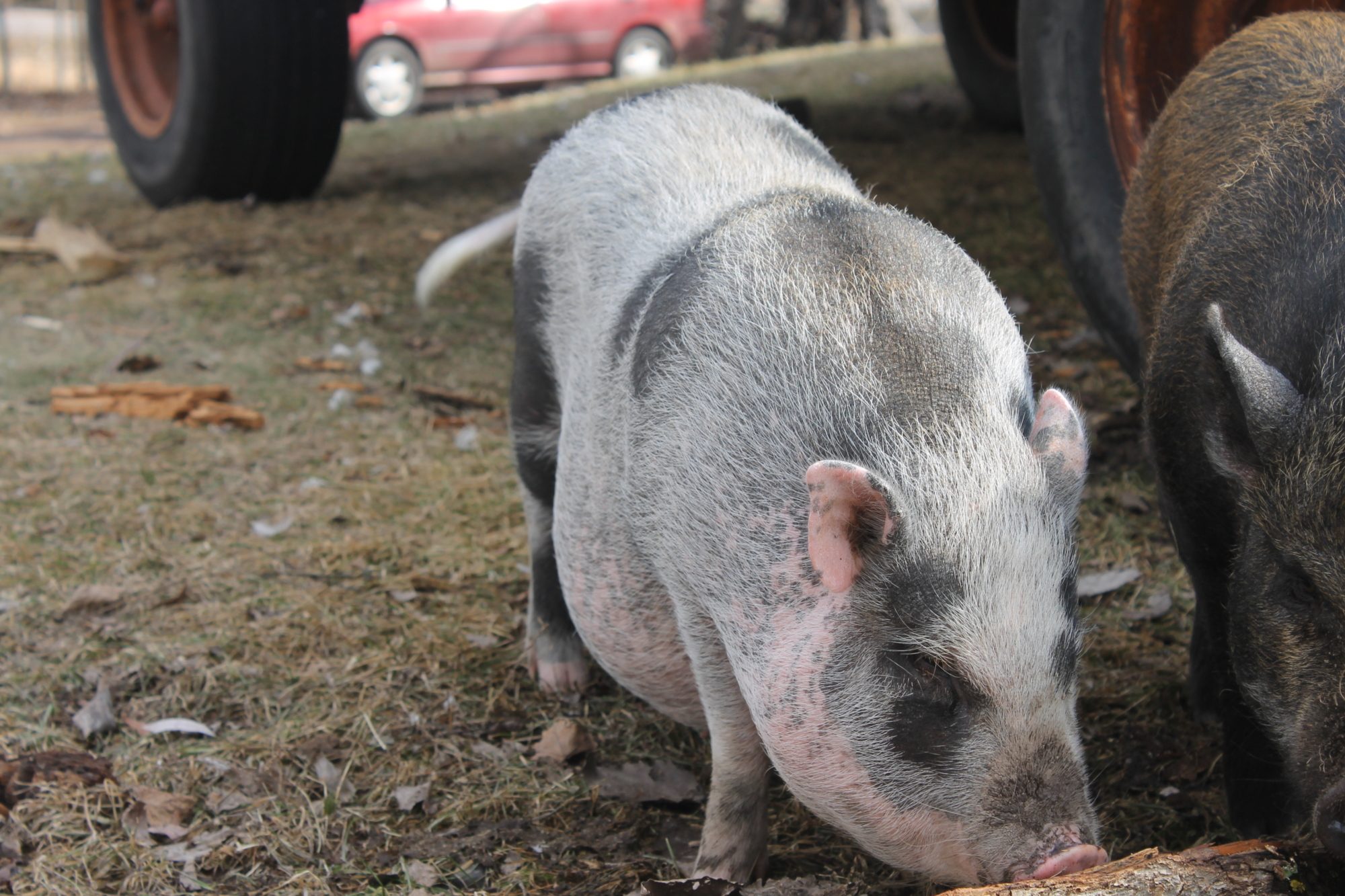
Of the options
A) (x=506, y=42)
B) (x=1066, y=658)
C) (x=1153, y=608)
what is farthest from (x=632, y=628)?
(x=506, y=42)

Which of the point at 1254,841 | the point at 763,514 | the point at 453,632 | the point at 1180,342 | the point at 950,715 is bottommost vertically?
the point at 453,632

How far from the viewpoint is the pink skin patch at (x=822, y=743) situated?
2.04 meters

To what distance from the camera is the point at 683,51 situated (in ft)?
51.4

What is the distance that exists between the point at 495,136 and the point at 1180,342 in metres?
7.98

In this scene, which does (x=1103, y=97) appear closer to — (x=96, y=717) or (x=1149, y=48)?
(x=1149, y=48)

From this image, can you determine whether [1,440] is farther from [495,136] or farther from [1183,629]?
[495,136]

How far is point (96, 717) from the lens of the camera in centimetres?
301

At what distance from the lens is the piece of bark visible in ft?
5.83

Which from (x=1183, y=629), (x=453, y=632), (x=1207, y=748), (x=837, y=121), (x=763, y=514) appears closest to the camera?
(x=763, y=514)

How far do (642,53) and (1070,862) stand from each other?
1472 centimetres

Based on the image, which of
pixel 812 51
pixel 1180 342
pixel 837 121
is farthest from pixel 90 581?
pixel 812 51

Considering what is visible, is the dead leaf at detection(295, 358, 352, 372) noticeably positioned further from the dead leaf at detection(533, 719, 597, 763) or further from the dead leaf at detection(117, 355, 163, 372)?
the dead leaf at detection(533, 719, 597, 763)

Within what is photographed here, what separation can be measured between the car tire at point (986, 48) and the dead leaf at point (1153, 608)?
505 centimetres

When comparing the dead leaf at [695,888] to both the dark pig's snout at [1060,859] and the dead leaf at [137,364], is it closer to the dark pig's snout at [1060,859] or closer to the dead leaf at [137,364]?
the dark pig's snout at [1060,859]
